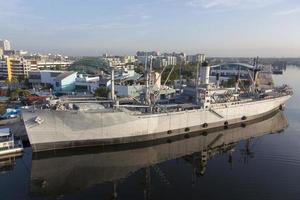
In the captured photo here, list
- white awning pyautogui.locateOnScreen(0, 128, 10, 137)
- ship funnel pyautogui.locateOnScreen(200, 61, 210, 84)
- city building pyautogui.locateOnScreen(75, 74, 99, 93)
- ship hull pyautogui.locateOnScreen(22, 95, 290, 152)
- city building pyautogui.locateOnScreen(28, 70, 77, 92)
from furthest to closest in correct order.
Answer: city building pyautogui.locateOnScreen(28, 70, 77, 92) < city building pyautogui.locateOnScreen(75, 74, 99, 93) < ship funnel pyautogui.locateOnScreen(200, 61, 210, 84) < ship hull pyautogui.locateOnScreen(22, 95, 290, 152) < white awning pyautogui.locateOnScreen(0, 128, 10, 137)

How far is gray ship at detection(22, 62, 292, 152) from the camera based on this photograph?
832 inches

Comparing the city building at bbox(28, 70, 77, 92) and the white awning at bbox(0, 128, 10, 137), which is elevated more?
the city building at bbox(28, 70, 77, 92)

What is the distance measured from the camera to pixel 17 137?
2322 cm

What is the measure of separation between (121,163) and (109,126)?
359 centimetres

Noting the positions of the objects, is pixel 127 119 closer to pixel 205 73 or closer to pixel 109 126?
pixel 109 126

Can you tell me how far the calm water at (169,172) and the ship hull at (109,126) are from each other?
116 centimetres

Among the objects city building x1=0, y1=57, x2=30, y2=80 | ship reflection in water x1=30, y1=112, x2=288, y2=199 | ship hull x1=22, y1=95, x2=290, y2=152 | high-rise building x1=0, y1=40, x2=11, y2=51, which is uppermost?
high-rise building x1=0, y1=40, x2=11, y2=51

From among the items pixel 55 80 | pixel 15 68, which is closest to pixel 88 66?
pixel 15 68

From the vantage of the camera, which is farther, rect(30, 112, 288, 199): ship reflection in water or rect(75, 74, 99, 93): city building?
rect(75, 74, 99, 93): city building

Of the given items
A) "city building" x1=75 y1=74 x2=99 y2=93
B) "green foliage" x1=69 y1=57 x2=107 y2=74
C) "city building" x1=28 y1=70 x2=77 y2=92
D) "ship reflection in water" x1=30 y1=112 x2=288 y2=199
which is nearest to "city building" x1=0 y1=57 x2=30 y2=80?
"city building" x1=28 y1=70 x2=77 y2=92

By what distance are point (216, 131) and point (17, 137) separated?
763 inches

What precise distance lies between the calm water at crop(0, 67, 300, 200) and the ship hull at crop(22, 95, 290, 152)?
116 centimetres

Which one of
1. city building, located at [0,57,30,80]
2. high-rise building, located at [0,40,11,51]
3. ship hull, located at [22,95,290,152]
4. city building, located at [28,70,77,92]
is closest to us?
ship hull, located at [22,95,290,152]

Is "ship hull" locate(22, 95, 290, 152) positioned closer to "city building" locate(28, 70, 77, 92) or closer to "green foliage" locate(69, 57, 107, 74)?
"city building" locate(28, 70, 77, 92)
